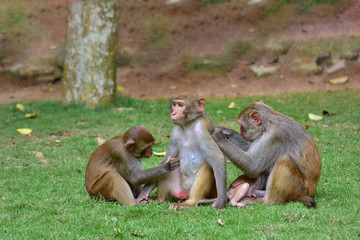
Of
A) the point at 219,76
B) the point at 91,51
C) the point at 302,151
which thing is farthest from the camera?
the point at 219,76

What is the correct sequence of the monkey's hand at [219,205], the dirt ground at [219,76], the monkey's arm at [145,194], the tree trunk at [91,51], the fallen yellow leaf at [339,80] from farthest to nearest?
1. the dirt ground at [219,76]
2. the fallen yellow leaf at [339,80]
3. the tree trunk at [91,51]
4. the monkey's arm at [145,194]
5. the monkey's hand at [219,205]

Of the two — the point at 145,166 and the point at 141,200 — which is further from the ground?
the point at 141,200

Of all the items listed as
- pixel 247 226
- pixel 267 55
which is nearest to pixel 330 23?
pixel 267 55

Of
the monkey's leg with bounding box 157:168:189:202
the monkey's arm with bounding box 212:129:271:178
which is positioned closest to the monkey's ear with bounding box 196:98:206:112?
the monkey's arm with bounding box 212:129:271:178

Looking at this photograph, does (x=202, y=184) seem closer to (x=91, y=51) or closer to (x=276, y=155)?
(x=276, y=155)

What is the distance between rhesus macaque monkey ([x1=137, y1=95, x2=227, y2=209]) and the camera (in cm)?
673

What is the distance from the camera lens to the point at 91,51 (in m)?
12.8

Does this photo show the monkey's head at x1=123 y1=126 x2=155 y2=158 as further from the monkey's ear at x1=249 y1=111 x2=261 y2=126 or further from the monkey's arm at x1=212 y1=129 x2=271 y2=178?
the monkey's ear at x1=249 y1=111 x2=261 y2=126

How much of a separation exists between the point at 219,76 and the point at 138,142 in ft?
33.5

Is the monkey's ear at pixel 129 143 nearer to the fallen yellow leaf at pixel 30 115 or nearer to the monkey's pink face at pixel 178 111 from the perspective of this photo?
the monkey's pink face at pixel 178 111

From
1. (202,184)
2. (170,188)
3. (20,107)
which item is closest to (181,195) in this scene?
(170,188)

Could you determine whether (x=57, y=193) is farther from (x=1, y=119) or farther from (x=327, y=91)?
(x=327, y=91)

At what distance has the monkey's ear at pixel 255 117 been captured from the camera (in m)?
6.89

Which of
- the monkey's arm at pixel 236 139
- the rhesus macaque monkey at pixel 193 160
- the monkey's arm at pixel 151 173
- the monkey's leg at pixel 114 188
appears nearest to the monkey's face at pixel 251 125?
the monkey's arm at pixel 236 139
